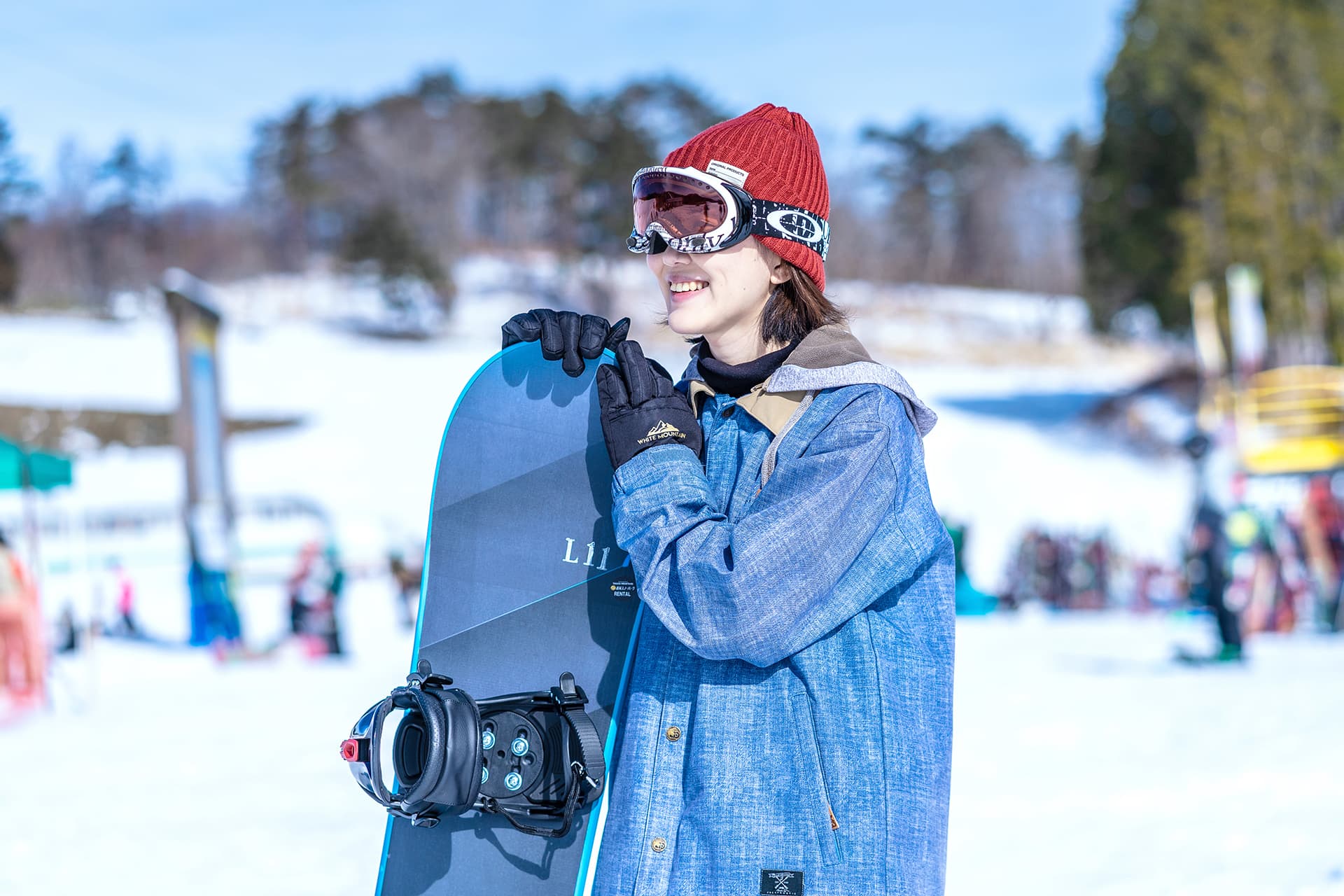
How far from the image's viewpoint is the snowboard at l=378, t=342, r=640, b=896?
5.36 feet

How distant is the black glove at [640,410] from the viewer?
137cm

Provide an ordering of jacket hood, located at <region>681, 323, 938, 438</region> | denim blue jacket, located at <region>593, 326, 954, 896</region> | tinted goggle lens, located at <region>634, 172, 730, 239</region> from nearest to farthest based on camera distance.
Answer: denim blue jacket, located at <region>593, 326, 954, 896</region>
jacket hood, located at <region>681, 323, 938, 438</region>
tinted goggle lens, located at <region>634, 172, 730, 239</region>

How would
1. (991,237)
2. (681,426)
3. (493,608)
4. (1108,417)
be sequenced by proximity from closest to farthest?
(681,426)
(493,608)
(1108,417)
(991,237)

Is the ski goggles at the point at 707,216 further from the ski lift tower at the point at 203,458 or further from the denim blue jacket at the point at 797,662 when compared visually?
the ski lift tower at the point at 203,458

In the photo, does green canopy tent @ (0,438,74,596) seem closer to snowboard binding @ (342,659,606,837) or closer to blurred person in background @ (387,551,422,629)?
blurred person in background @ (387,551,422,629)

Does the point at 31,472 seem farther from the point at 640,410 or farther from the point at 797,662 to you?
the point at 797,662

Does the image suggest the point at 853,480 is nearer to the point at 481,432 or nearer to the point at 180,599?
the point at 481,432

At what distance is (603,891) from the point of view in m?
1.36

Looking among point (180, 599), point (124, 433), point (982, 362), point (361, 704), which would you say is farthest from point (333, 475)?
point (982, 362)

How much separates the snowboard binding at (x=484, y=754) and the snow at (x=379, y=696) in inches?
20.9

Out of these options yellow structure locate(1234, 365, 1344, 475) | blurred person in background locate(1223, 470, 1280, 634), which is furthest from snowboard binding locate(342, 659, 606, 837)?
yellow structure locate(1234, 365, 1344, 475)

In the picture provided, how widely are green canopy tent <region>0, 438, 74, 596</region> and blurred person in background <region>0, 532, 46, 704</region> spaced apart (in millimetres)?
242

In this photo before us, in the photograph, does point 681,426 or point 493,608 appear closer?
point 681,426

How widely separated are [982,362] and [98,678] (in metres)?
34.8
